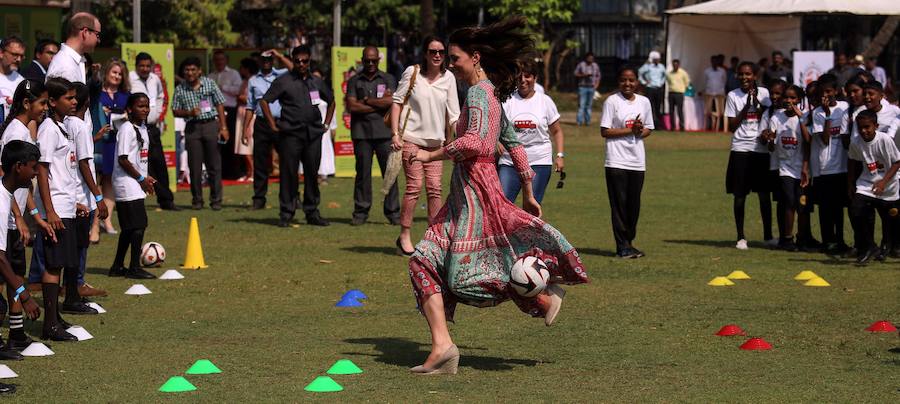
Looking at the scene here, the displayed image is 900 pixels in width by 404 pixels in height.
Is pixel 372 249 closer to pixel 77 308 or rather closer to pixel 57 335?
pixel 77 308

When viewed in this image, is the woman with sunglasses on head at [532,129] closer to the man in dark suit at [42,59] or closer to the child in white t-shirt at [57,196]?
the man in dark suit at [42,59]

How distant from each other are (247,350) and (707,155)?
20.7 meters

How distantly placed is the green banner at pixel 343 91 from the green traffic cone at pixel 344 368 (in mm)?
14478

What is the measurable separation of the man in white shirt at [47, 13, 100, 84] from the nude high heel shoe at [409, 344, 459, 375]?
12.7ft

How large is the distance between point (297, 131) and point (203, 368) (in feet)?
29.2

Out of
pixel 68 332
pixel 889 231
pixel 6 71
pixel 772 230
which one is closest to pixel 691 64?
pixel 772 230

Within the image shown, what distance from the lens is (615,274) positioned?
13016mm

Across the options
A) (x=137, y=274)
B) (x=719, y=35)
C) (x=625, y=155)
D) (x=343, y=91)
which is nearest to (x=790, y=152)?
(x=625, y=155)

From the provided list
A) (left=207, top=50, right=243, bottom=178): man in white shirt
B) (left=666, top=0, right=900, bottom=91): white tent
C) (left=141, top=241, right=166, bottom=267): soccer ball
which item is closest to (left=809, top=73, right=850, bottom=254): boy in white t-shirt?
(left=141, top=241, right=166, bottom=267): soccer ball

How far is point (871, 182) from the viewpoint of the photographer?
13.6m

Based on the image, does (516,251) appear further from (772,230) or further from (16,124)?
(772,230)

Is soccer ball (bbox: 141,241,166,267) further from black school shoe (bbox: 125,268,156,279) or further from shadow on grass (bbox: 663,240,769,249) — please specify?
shadow on grass (bbox: 663,240,769,249)

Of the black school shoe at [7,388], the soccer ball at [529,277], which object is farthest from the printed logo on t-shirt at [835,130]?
the black school shoe at [7,388]

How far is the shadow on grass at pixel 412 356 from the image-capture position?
8766 millimetres
